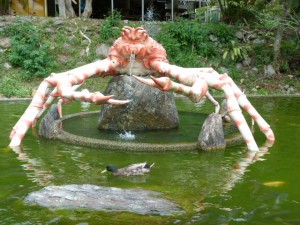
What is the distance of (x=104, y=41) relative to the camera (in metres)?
18.7

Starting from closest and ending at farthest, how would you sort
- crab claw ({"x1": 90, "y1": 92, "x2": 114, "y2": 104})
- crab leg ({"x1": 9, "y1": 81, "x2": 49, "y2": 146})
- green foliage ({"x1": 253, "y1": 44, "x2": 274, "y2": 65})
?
crab claw ({"x1": 90, "y1": 92, "x2": 114, "y2": 104})
crab leg ({"x1": 9, "y1": 81, "x2": 49, "y2": 146})
green foliage ({"x1": 253, "y1": 44, "x2": 274, "y2": 65})

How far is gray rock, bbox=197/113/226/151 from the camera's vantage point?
283 inches

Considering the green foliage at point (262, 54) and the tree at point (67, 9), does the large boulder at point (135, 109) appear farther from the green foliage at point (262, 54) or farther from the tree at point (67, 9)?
the tree at point (67, 9)

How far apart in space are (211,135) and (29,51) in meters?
11.3

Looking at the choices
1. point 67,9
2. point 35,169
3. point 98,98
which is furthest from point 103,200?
point 67,9

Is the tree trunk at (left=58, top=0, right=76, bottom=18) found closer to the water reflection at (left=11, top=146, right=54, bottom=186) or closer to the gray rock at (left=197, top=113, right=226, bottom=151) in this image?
the water reflection at (left=11, top=146, right=54, bottom=186)

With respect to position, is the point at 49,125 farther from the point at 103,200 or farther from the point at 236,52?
the point at 236,52

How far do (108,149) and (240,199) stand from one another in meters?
2.65

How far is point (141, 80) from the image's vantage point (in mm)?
6762

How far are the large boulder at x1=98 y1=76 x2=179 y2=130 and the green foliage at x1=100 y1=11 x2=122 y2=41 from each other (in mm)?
10520

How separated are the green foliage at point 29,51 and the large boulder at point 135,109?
8.62m

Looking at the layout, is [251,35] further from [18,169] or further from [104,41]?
[18,169]

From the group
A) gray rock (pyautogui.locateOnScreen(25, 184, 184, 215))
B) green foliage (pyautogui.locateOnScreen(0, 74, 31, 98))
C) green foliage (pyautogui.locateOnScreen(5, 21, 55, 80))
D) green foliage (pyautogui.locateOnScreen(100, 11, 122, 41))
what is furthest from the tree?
gray rock (pyautogui.locateOnScreen(25, 184, 184, 215))

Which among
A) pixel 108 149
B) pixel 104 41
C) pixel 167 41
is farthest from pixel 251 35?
pixel 108 149
